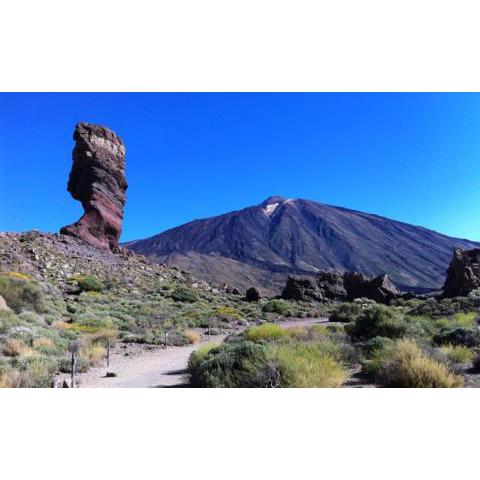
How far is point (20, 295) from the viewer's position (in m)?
18.5

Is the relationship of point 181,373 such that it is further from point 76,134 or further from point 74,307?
point 76,134

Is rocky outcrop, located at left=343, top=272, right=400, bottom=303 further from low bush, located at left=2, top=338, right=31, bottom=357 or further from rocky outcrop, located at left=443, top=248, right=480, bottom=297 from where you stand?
low bush, located at left=2, top=338, right=31, bottom=357

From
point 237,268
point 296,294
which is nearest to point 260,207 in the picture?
point 237,268

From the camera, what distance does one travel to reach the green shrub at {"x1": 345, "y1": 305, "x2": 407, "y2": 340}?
11974mm

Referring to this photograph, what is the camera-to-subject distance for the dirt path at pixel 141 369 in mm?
8914

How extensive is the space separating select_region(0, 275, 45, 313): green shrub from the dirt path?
620 centimetres

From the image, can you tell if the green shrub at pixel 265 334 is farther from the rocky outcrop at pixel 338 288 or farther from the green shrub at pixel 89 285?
the rocky outcrop at pixel 338 288

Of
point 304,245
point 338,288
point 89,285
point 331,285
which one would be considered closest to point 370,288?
point 338,288

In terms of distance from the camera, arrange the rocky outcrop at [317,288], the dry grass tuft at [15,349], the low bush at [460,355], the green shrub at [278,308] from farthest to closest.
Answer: the rocky outcrop at [317,288]
the green shrub at [278,308]
the dry grass tuft at [15,349]
the low bush at [460,355]

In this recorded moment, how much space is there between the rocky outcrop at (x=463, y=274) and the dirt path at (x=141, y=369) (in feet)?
93.9

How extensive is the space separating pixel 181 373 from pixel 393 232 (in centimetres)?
15773

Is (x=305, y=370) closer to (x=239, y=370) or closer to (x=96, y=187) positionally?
(x=239, y=370)

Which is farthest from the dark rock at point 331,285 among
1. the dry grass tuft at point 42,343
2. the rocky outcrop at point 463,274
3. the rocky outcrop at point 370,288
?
the dry grass tuft at point 42,343

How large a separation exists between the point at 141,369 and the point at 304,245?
425ft
